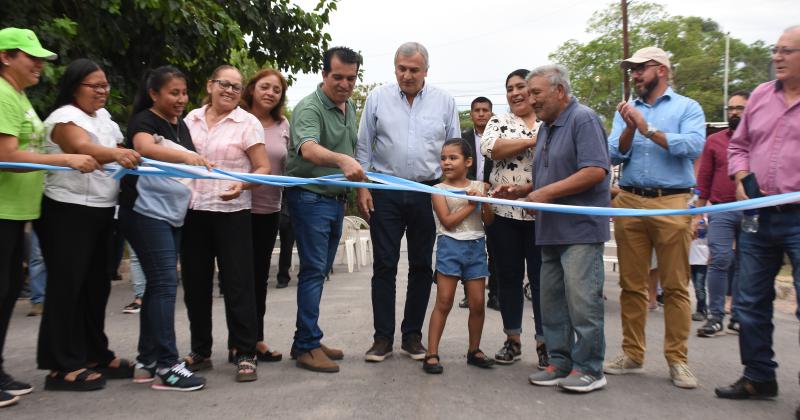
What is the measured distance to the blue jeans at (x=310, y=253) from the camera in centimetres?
556

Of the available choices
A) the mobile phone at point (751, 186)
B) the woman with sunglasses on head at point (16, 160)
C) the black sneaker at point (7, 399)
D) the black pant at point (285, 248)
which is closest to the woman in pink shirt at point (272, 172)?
the woman with sunglasses on head at point (16, 160)

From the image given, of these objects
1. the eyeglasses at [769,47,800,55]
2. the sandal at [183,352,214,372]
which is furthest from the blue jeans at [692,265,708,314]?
the sandal at [183,352,214,372]

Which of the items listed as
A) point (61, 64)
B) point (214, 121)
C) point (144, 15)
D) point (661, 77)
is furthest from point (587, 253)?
point (144, 15)

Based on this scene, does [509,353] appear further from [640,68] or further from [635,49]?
[635,49]

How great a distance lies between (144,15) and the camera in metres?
9.86

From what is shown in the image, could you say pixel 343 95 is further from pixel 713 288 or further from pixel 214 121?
pixel 713 288

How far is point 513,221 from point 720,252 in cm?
276

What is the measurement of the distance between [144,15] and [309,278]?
18.9 feet

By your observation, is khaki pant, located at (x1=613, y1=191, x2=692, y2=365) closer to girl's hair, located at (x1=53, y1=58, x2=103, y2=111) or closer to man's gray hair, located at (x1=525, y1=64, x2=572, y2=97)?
man's gray hair, located at (x1=525, y1=64, x2=572, y2=97)

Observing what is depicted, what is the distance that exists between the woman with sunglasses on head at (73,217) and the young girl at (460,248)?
7.06ft

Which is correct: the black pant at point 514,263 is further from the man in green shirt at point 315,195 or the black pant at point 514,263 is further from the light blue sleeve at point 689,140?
the man in green shirt at point 315,195

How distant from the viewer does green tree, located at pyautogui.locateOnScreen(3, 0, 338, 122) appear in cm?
869

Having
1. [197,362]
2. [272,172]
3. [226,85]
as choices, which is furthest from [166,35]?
[197,362]

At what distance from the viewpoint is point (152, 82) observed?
5039 millimetres
